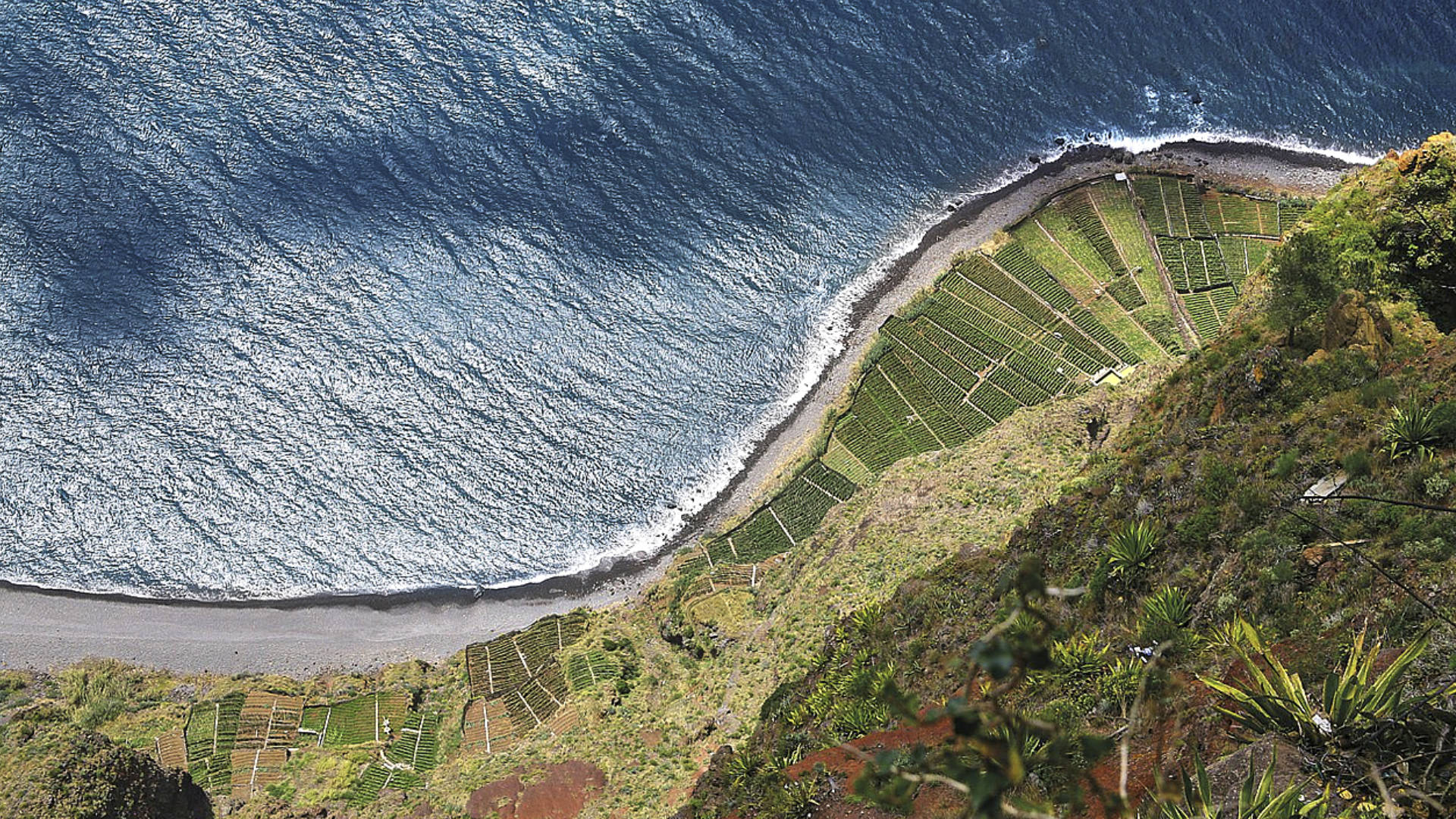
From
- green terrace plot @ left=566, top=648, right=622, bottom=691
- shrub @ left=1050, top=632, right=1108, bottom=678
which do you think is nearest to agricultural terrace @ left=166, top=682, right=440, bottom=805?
green terrace plot @ left=566, top=648, right=622, bottom=691

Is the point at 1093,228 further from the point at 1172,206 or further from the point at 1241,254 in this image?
the point at 1241,254

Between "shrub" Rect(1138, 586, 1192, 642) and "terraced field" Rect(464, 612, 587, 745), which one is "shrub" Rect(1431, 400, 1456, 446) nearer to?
"shrub" Rect(1138, 586, 1192, 642)

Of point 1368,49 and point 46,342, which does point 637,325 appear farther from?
point 1368,49

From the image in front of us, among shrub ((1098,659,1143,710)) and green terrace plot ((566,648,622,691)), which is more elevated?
shrub ((1098,659,1143,710))

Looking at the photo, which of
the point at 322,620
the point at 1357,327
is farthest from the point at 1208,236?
the point at 322,620

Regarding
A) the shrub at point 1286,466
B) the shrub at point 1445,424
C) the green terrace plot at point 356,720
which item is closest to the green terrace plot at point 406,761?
the green terrace plot at point 356,720

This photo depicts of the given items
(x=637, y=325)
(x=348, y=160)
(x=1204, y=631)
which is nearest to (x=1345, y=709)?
(x=1204, y=631)

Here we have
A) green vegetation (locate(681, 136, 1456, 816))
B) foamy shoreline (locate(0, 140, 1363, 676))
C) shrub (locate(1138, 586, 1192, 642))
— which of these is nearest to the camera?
green vegetation (locate(681, 136, 1456, 816))

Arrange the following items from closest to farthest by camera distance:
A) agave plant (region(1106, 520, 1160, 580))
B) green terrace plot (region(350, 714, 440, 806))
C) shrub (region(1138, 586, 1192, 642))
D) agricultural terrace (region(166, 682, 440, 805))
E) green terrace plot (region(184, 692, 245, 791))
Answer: shrub (region(1138, 586, 1192, 642))
agave plant (region(1106, 520, 1160, 580))
green terrace plot (region(350, 714, 440, 806))
agricultural terrace (region(166, 682, 440, 805))
green terrace plot (region(184, 692, 245, 791))
